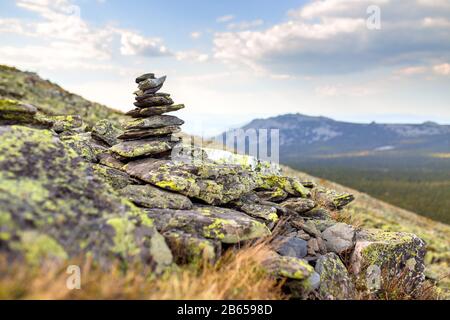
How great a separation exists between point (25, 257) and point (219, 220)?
4.37m

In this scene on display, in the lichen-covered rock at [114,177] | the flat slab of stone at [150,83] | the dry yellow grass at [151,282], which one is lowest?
the dry yellow grass at [151,282]

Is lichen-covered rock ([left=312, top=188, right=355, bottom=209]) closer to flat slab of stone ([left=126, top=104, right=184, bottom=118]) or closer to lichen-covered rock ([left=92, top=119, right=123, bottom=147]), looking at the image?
flat slab of stone ([left=126, top=104, right=184, bottom=118])

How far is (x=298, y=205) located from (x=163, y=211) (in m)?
5.41

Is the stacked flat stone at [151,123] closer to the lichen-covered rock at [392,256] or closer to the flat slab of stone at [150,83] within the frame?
Answer: the flat slab of stone at [150,83]

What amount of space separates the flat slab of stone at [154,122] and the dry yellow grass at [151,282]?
6.15 metres

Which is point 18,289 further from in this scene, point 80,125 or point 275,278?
point 80,125

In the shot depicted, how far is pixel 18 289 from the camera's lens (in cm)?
496

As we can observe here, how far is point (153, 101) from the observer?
12414 mm

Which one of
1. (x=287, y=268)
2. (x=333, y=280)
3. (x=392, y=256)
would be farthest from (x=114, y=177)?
(x=392, y=256)

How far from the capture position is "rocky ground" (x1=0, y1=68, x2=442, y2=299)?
605 cm

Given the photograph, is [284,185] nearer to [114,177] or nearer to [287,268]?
[287,268]

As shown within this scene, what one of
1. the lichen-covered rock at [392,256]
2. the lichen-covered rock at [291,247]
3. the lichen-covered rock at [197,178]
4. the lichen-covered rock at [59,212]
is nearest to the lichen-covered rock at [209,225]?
the lichen-covered rock at [291,247]

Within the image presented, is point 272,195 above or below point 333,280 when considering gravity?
above

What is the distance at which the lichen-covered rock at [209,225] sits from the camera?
820 cm
